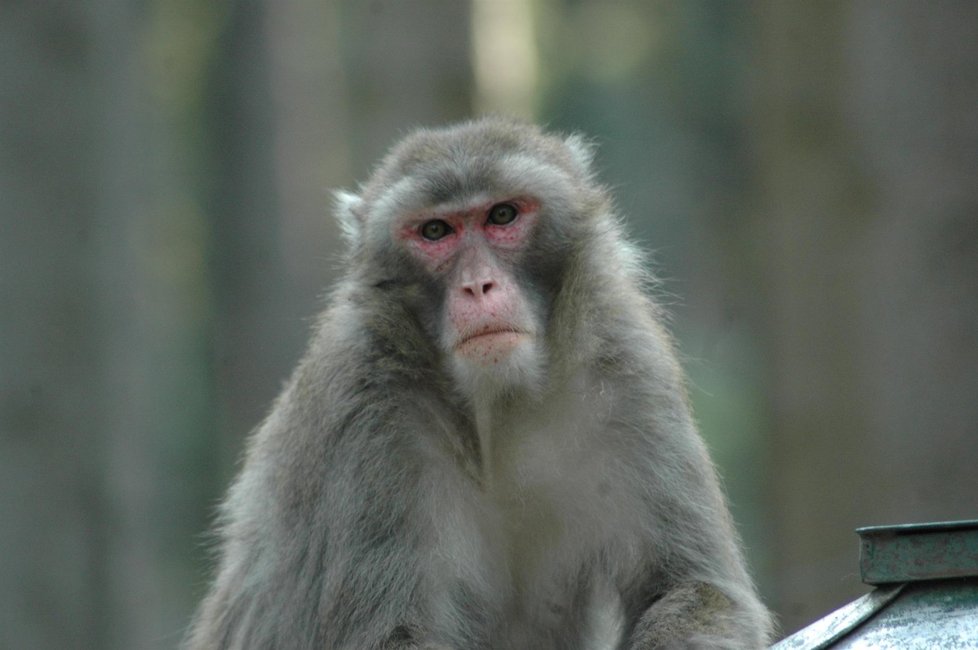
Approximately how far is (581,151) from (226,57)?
7.70 metres

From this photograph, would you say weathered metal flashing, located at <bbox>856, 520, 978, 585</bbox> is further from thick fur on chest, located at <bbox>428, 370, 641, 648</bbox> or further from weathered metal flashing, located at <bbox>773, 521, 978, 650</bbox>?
thick fur on chest, located at <bbox>428, 370, 641, 648</bbox>

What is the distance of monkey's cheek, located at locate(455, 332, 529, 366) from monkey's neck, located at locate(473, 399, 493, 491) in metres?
0.26

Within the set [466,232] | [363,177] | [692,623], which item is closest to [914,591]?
[692,623]

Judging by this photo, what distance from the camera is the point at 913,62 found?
10164 mm

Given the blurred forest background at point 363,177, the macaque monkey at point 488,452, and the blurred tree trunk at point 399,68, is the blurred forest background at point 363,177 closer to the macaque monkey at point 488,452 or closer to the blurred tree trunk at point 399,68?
the blurred tree trunk at point 399,68

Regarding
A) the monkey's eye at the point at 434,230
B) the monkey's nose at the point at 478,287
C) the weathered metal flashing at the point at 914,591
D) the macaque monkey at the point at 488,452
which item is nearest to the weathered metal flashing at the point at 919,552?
the weathered metal flashing at the point at 914,591

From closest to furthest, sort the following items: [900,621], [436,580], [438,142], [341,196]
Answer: [900,621]
[436,580]
[438,142]
[341,196]

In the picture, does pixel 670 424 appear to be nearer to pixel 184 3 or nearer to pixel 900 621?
pixel 900 621

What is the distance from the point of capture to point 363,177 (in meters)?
12.9

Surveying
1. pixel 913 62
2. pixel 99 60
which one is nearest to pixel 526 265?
pixel 913 62

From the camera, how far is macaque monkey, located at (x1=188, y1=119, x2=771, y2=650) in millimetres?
5223

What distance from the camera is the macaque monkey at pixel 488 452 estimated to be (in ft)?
17.1

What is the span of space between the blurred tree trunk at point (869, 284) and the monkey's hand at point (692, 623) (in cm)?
449

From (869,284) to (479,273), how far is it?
5.59 metres
